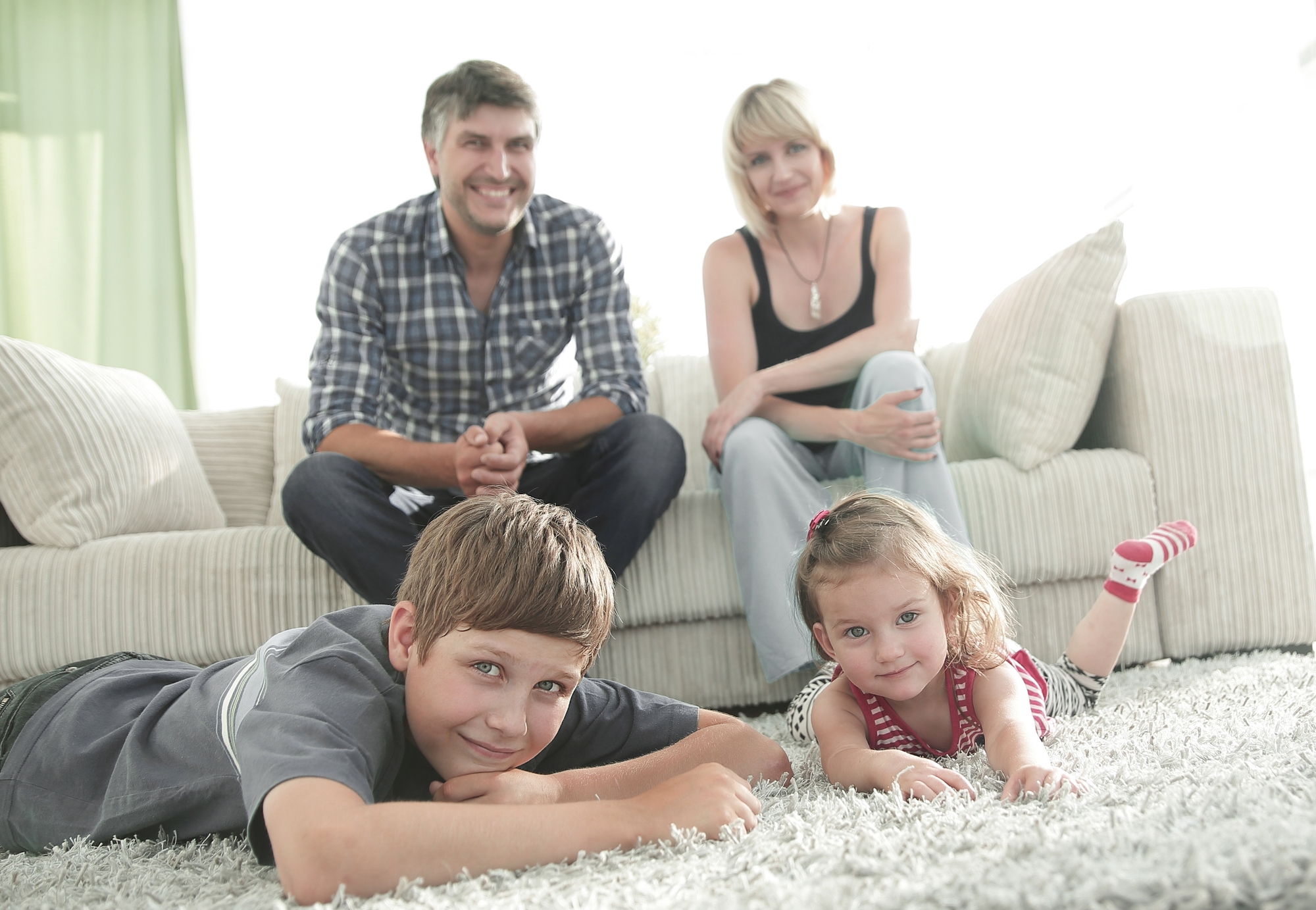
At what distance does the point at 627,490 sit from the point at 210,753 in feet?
2.14

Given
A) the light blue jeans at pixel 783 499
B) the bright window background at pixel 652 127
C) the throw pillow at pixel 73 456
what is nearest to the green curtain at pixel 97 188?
the bright window background at pixel 652 127

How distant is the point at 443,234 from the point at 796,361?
2.04 feet

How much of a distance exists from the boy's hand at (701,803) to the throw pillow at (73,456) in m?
1.17

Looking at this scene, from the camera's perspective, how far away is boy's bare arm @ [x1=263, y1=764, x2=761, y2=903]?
1.84 ft

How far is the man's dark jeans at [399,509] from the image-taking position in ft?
4.08

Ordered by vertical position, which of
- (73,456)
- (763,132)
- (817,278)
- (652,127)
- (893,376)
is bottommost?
(73,456)

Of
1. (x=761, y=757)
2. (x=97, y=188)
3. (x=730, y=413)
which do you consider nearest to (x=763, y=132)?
(x=730, y=413)

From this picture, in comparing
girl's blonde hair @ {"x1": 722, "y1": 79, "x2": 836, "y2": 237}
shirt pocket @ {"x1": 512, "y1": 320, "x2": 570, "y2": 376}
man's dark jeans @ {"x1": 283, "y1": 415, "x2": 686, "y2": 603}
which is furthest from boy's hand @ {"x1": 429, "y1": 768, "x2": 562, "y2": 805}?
girl's blonde hair @ {"x1": 722, "y1": 79, "x2": 836, "y2": 237}

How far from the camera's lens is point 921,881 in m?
0.50

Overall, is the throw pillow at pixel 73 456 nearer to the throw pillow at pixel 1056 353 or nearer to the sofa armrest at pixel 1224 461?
the throw pillow at pixel 1056 353

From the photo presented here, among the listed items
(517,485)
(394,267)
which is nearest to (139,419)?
(394,267)

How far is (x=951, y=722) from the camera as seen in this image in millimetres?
954

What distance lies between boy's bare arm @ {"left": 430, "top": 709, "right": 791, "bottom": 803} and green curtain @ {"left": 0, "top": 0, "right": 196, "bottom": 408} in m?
3.16

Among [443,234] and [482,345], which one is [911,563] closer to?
[482,345]
